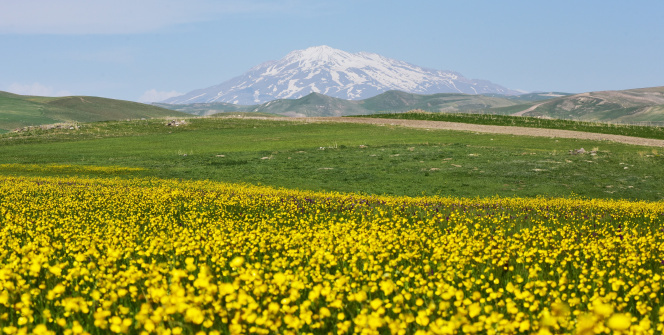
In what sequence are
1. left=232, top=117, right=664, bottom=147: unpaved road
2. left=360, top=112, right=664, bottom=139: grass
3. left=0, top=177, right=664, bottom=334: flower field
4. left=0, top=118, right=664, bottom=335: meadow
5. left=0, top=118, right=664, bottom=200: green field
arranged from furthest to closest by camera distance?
left=360, top=112, right=664, bottom=139: grass, left=232, top=117, right=664, bottom=147: unpaved road, left=0, top=118, right=664, bottom=200: green field, left=0, top=118, right=664, bottom=335: meadow, left=0, top=177, right=664, bottom=334: flower field

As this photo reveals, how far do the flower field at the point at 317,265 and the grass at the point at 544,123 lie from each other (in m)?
58.6

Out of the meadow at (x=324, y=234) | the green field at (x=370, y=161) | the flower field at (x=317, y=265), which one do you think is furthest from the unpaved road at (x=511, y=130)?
the flower field at (x=317, y=265)

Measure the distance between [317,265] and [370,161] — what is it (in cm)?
3640

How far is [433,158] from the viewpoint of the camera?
43.9 metres

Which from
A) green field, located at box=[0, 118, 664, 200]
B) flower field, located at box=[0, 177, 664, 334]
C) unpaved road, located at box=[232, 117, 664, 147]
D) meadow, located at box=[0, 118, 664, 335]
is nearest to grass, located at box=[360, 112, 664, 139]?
unpaved road, located at box=[232, 117, 664, 147]

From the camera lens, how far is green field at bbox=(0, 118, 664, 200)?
→ 3303 centimetres

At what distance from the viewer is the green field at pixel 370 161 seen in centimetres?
3303

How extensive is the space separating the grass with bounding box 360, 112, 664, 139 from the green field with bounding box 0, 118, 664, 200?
A: 1708 cm

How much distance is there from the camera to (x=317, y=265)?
7.98 m

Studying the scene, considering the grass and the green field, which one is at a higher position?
the grass

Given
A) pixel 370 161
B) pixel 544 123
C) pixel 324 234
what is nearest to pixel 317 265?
pixel 324 234

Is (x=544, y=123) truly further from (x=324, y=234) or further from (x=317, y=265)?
(x=317, y=265)

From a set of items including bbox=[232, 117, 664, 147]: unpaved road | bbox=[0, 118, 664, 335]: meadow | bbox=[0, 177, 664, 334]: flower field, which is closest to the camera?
bbox=[0, 177, 664, 334]: flower field

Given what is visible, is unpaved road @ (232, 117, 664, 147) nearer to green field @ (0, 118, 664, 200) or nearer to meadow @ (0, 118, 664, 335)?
green field @ (0, 118, 664, 200)
